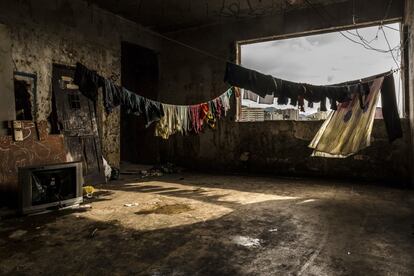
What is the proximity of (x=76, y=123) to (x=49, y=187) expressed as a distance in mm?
2212

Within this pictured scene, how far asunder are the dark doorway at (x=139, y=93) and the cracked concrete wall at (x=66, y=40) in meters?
1.20

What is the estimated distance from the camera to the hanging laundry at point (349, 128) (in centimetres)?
530

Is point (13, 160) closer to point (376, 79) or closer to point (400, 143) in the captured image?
point (376, 79)

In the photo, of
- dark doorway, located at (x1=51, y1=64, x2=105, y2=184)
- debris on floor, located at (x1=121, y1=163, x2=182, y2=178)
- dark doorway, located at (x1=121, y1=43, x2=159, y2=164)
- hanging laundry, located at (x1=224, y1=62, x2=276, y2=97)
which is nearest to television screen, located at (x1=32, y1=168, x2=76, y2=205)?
dark doorway, located at (x1=51, y1=64, x2=105, y2=184)

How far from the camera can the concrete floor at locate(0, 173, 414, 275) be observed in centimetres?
262

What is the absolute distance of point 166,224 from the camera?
3768 mm

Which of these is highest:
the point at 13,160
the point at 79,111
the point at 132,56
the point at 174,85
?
the point at 132,56

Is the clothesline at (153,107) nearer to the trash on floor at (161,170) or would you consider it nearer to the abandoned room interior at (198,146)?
the abandoned room interior at (198,146)

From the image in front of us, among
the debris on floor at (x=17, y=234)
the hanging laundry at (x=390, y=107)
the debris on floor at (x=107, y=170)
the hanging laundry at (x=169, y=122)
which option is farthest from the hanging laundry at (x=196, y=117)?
the debris on floor at (x=17, y=234)

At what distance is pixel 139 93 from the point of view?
9.44m

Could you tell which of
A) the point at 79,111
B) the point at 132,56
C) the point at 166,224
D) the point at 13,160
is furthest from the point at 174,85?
the point at 166,224

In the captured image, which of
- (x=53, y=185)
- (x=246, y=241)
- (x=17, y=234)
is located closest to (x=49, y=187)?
(x=53, y=185)

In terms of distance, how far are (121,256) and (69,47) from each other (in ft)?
16.9

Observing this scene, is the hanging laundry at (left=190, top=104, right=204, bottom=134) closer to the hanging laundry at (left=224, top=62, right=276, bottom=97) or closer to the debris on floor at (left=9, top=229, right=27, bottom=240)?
the hanging laundry at (left=224, top=62, right=276, bottom=97)
